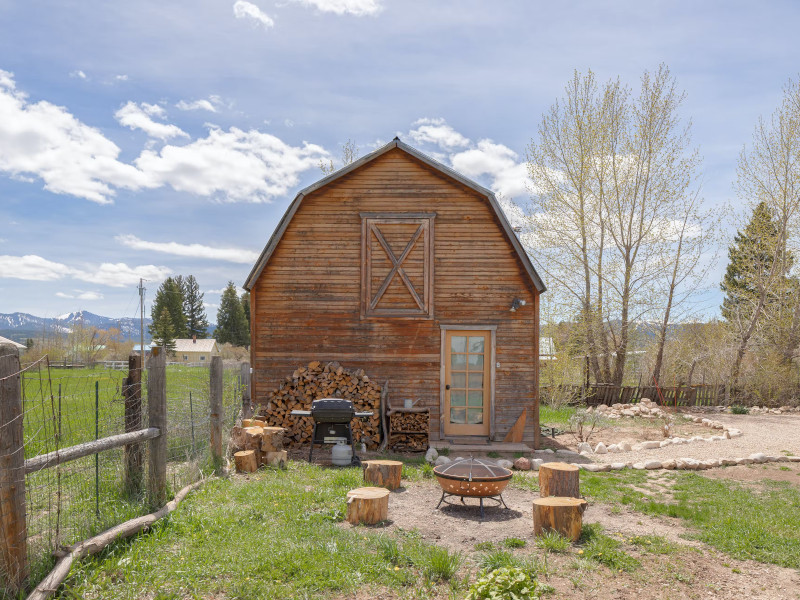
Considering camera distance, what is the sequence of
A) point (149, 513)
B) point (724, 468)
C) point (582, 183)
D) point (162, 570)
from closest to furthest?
point (162, 570) < point (149, 513) < point (724, 468) < point (582, 183)

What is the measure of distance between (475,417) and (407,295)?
2843 millimetres

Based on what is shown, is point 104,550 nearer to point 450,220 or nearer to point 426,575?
point 426,575

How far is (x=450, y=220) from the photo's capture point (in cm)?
1191

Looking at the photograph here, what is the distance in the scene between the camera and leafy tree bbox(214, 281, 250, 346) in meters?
59.2

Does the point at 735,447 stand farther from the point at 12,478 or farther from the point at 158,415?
the point at 12,478

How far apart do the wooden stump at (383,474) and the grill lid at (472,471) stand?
95 centimetres

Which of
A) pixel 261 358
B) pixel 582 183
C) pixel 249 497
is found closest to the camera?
pixel 249 497

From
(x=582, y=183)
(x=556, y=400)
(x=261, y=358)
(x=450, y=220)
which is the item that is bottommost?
(x=556, y=400)

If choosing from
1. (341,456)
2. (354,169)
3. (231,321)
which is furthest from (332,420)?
(231,321)

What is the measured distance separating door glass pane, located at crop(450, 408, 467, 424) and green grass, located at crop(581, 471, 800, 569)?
3.21m

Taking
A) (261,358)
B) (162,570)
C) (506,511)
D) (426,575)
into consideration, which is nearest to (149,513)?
(162,570)

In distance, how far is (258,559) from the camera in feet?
15.9

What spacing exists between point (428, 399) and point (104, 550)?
7519 millimetres

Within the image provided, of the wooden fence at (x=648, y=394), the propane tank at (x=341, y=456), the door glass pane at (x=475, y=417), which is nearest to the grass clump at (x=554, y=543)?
the propane tank at (x=341, y=456)
